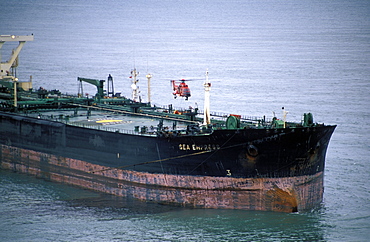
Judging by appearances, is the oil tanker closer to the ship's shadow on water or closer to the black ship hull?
the black ship hull

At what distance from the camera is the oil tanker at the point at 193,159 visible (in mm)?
32969

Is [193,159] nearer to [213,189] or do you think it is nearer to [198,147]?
[198,147]

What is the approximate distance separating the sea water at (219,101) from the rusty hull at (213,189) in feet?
1.84

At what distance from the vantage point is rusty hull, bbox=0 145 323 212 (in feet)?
109

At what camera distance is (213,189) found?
33.8 m

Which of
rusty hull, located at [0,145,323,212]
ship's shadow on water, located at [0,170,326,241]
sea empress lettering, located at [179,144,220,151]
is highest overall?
sea empress lettering, located at [179,144,220,151]

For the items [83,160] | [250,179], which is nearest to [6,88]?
[83,160]

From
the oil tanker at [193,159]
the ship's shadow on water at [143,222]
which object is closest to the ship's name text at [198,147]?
the oil tanker at [193,159]

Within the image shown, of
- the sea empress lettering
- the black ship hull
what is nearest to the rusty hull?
the black ship hull

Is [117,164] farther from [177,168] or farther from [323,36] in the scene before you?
[323,36]

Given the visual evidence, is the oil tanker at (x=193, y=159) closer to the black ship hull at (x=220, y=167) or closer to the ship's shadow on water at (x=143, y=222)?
the black ship hull at (x=220, y=167)

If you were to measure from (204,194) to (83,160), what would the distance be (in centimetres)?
836

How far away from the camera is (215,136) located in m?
33.1

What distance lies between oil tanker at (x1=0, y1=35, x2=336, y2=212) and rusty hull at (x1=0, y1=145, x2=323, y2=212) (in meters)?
0.05
